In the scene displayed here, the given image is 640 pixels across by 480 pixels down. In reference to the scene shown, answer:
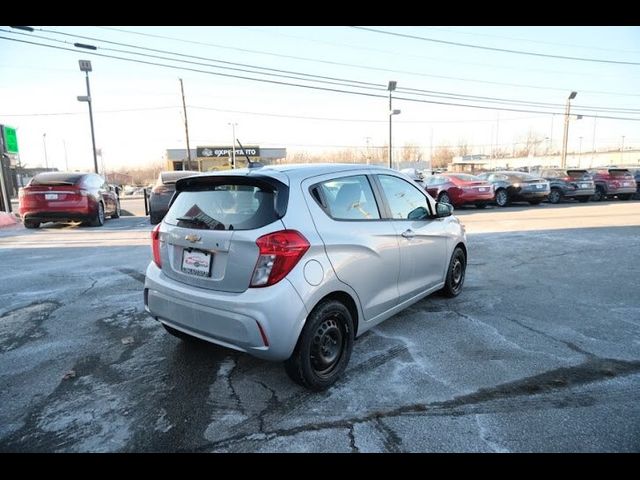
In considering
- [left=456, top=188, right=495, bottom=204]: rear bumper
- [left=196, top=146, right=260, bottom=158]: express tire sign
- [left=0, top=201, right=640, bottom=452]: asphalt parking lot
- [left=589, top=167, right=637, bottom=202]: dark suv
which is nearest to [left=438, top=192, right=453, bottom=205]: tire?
[left=456, top=188, right=495, bottom=204]: rear bumper

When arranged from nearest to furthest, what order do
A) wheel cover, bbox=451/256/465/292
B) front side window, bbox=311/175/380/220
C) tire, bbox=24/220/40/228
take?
front side window, bbox=311/175/380/220 → wheel cover, bbox=451/256/465/292 → tire, bbox=24/220/40/228

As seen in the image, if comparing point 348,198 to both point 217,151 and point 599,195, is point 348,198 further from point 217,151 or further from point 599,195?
point 217,151

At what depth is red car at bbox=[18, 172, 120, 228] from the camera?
35.3 feet

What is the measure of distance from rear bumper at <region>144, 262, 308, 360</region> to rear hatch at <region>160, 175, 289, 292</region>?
9 cm

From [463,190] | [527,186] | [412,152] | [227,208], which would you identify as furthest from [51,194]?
[412,152]

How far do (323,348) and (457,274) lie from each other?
9.20 feet

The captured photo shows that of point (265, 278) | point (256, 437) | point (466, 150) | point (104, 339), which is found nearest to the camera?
point (256, 437)

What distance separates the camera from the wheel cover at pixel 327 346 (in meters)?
2.90

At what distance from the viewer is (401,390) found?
116 inches

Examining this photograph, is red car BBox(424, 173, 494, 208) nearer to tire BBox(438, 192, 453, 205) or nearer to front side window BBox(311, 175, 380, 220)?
tire BBox(438, 192, 453, 205)
